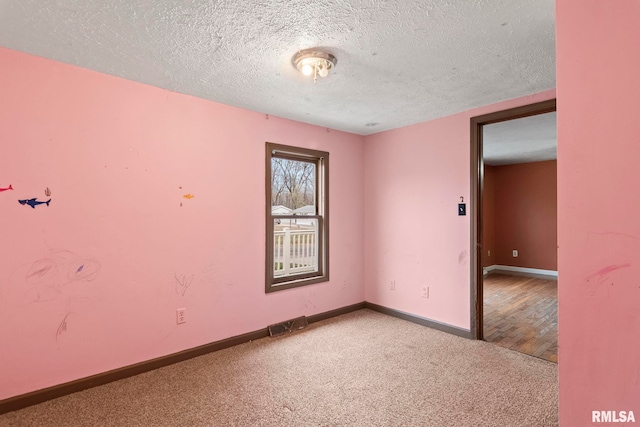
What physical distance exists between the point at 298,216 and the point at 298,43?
2001mm

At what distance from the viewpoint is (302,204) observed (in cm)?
370

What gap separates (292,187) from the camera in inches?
143

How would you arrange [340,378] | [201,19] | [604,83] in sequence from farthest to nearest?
[340,378]
[201,19]
[604,83]

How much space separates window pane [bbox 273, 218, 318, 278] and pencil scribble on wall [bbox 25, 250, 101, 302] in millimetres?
1717

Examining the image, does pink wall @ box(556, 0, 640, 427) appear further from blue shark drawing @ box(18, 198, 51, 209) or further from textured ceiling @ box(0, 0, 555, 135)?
blue shark drawing @ box(18, 198, 51, 209)

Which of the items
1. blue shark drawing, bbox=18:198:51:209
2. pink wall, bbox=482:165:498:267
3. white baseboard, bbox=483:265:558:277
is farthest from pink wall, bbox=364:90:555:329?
pink wall, bbox=482:165:498:267

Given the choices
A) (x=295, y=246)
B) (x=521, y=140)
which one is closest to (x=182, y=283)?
(x=295, y=246)

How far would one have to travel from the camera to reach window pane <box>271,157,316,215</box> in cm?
346

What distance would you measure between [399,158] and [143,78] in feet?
8.85

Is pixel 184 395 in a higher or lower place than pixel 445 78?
lower

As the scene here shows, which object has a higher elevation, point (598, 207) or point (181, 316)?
point (598, 207)

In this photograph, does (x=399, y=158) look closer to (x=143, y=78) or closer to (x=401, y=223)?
(x=401, y=223)

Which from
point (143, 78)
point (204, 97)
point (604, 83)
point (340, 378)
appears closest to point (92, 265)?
point (143, 78)

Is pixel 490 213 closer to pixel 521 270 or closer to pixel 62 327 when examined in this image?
pixel 521 270
